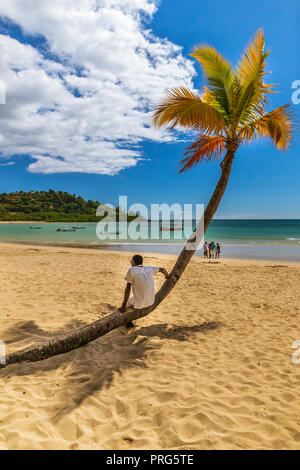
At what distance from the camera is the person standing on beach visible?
4.79 metres

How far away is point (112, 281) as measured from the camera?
10031 millimetres

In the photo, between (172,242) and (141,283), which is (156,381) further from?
(172,242)

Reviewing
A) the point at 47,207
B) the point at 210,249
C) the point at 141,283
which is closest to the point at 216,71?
the point at 141,283

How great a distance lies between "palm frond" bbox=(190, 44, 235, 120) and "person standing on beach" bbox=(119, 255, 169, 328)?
4.30 meters

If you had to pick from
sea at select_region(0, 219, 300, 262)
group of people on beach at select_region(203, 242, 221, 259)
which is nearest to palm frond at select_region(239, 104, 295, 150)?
group of people on beach at select_region(203, 242, 221, 259)

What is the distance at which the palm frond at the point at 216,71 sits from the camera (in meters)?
6.00

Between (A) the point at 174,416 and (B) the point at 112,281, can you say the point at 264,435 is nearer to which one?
(A) the point at 174,416

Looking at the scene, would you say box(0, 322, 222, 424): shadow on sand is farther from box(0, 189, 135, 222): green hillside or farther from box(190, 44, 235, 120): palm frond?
box(0, 189, 135, 222): green hillside

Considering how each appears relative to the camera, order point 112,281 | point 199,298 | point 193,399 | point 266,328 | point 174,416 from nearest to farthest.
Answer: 1. point 174,416
2. point 193,399
3. point 266,328
4. point 199,298
5. point 112,281

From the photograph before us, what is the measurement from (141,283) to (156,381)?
171 cm

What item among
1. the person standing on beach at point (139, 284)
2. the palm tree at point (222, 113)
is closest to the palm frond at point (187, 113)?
the palm tree at point (222, 113)

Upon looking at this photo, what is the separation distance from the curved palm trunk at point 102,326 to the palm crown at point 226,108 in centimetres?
61

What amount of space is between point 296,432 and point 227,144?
557cm

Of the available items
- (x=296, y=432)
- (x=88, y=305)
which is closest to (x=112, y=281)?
(x=88, y=305)
